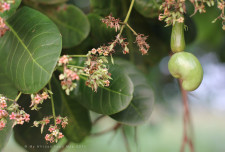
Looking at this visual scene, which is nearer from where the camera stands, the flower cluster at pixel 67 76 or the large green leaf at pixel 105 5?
the flower cluster at pixel 67 76

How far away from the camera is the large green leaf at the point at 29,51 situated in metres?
0.68

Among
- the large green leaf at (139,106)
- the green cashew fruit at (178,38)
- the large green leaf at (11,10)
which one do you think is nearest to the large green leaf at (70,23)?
the large green leaf at (139,106)

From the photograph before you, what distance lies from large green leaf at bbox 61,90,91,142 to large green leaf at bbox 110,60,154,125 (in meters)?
0.19

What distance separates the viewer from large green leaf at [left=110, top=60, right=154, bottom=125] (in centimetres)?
94

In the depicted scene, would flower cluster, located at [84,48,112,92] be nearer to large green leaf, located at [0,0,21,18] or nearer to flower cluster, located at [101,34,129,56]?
flower cluster, located at [101,34,129,56]

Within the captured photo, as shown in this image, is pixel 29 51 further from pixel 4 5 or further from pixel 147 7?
pixel 147 7

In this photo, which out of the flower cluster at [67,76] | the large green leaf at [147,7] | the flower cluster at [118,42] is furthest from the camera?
the large green leaf at [147,7]

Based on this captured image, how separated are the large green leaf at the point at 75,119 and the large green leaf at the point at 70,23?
0.18 meters

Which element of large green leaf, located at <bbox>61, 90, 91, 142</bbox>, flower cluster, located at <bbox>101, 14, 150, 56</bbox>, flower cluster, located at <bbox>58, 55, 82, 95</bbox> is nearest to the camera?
flower cluster, located at <bbox>58, 55, 82, 95</bbox>

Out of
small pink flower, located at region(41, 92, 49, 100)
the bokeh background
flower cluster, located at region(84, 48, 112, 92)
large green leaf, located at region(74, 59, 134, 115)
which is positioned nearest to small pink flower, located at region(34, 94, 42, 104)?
small pink flower, located at region(41, 92, 49, 100)

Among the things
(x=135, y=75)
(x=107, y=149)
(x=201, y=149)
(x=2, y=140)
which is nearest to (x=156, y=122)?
(x=107, y=149)

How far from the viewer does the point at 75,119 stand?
1.12 m

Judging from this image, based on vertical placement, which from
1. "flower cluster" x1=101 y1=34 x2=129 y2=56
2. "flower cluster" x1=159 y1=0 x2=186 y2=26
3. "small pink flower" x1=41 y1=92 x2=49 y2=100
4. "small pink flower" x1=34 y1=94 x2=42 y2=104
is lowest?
"small pink flower" x1=34 y1=94 x2=42 y2=104

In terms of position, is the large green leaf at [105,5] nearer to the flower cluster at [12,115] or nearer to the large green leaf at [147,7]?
the large green leaf at [147,7]
